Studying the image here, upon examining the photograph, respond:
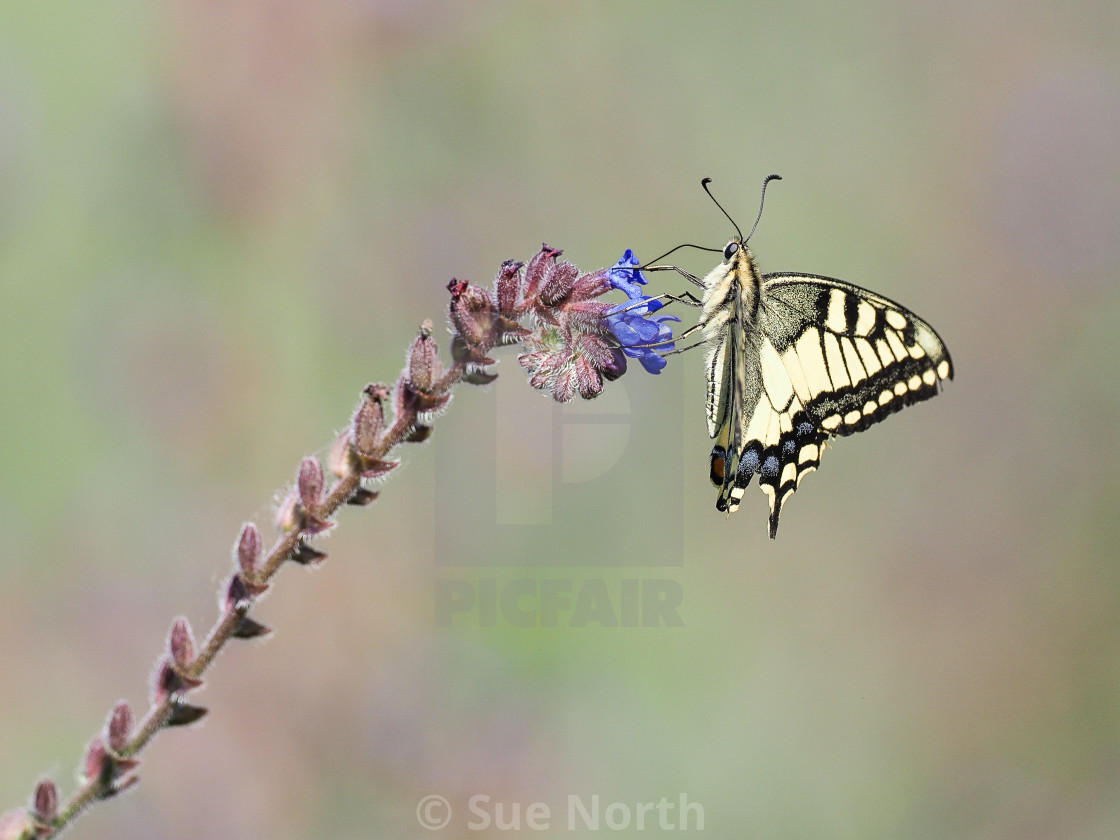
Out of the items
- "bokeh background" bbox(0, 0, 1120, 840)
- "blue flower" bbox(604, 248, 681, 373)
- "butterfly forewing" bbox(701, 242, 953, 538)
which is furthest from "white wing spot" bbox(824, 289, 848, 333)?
"bokeh background" bbox(0, 0, 1120, 840)

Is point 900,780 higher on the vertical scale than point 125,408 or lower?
lower

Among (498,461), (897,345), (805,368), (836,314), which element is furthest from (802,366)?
(498,461)

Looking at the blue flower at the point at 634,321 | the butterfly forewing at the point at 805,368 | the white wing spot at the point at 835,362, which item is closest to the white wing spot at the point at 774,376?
the butterfly forewing at the point at 805,368

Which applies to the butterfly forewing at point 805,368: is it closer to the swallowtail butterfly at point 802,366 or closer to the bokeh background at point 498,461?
the swallowtail butterfly at point 802,366

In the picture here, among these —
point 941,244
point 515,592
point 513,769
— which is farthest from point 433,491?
point 941,244

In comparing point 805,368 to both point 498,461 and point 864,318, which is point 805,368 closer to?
point 864,318

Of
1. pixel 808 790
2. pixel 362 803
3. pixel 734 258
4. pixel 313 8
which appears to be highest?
pixel 313 8

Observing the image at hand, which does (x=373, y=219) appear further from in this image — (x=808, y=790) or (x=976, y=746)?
Answer: (x=976, y=746)
